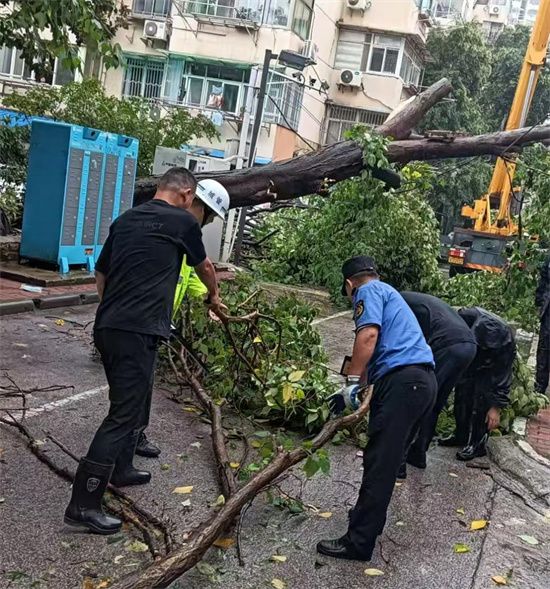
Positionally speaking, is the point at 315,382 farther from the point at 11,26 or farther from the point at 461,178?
the point at 461,178

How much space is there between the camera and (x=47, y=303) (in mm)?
9969

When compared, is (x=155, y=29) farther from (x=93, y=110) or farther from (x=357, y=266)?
(x=357, y=266)

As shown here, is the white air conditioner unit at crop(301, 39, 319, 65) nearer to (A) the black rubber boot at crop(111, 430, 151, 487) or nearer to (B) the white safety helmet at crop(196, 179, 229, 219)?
(B) the white safety helmet at crop(196, 179, 229, 219)

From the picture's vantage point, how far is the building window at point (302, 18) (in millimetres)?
29859

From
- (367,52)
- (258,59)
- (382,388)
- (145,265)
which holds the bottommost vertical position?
(382,388)

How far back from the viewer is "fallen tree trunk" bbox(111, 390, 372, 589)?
3369mm

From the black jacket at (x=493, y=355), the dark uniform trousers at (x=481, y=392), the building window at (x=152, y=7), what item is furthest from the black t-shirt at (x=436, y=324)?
the building window at (x=152, y=7)

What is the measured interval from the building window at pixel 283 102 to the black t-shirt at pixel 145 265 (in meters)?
25.4

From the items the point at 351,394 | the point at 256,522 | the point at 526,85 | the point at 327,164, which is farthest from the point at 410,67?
the point at 256,522

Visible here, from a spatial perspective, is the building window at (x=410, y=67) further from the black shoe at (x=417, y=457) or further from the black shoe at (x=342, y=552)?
the black shoe at (x=342, y=552)

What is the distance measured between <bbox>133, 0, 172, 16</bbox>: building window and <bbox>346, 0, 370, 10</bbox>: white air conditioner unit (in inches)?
326

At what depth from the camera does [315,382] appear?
20.9ft

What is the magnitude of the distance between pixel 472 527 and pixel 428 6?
113 feet

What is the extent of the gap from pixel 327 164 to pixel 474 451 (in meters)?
4.40
